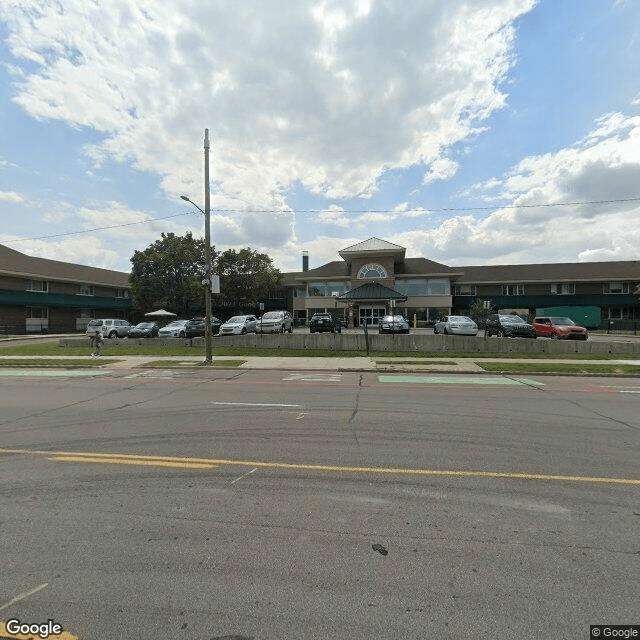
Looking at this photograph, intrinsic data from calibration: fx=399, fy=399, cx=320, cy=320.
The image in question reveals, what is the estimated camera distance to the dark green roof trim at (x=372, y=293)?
38.2 metres

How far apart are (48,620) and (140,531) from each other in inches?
39.8

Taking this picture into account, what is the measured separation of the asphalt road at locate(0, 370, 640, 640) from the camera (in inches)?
96.4

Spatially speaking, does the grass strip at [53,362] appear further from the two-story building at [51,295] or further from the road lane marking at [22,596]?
the two-story building at [51,295]

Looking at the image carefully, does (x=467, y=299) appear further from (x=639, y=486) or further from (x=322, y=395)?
(x=639, y=486)

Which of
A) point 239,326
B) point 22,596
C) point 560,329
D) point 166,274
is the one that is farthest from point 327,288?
point 22,596

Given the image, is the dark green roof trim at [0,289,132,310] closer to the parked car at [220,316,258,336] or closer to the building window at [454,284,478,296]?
the parked car at [220,316,258,336]

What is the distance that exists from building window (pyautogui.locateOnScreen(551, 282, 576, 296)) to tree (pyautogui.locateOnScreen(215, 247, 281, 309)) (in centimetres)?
3213

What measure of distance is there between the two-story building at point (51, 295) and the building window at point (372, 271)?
97.8 feet

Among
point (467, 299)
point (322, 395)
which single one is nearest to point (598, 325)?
point (467, 299)

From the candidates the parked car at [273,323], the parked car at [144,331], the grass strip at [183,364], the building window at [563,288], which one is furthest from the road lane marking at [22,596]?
the building window at [563,288]

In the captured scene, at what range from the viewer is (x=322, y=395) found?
1002cm

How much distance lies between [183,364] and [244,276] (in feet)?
93.7

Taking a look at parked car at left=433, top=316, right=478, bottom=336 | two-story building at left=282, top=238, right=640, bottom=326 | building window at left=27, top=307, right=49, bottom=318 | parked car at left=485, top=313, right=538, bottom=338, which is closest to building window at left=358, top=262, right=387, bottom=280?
two-story building at left=282, top=238, right=640, bottom=326

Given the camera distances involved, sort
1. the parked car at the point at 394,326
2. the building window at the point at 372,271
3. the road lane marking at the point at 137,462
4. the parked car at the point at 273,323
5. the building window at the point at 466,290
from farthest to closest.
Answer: the building window at the point at 466,290 → the building window at the point at 372,271 → the parked car at the point at 273,323 → the parked car at the point at 394,326 → the road lane marking at the point at 137,462
